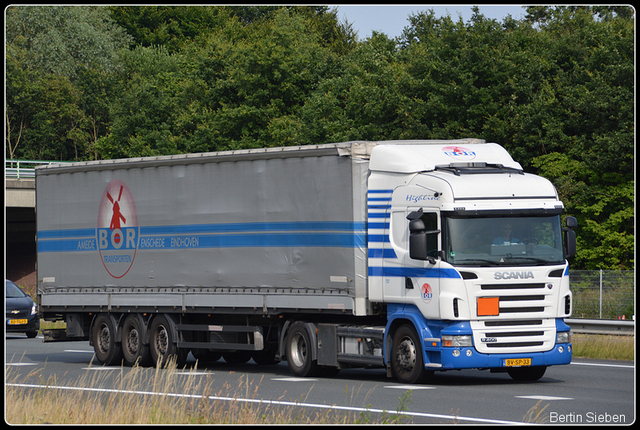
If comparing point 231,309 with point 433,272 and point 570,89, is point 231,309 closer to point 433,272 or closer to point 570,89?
point 433,272

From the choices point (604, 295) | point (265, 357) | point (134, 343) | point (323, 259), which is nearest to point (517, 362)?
point (323, 259)

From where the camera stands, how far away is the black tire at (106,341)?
20141 millimetres

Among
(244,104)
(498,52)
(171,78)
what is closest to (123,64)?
(171,78)

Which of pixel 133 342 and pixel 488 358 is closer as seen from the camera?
pixel 488 358

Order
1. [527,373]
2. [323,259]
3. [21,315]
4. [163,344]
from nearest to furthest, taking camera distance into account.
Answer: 1. [527,373]
2. [323,259]
3. [163,344]
4. [21,315]

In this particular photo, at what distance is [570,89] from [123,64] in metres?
44.7

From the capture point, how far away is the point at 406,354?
50.4 ft

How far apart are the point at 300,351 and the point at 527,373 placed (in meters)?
3.65

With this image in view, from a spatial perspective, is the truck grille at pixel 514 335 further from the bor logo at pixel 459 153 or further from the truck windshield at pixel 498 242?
the bor logo at pixel 459 153

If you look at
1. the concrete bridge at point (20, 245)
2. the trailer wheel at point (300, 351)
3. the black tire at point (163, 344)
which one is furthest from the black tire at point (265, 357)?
the concrete bridge at point (20, 245)

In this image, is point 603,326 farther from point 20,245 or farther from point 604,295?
point 20,245

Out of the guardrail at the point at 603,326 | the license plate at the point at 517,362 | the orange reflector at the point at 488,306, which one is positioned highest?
the orange reflector at the point at 488,306

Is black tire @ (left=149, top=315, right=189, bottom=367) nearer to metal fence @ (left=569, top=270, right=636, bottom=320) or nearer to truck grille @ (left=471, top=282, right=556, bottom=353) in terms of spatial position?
truck grille @ (left=471, top=282, right=556, bottom=353)

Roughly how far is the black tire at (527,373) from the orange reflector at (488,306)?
5.63ft
